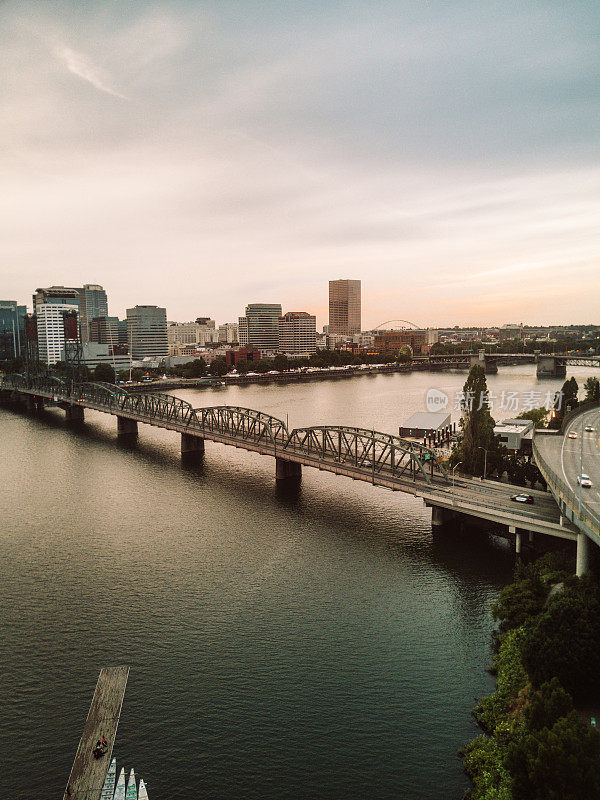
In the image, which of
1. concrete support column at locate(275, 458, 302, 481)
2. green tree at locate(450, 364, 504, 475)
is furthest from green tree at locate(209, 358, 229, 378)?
green tree at locate(450, 364, 504, 475)

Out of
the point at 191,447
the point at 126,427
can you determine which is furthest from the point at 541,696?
the point at 126,427

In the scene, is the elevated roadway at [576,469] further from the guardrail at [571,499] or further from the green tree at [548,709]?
the green tree at [548,709]

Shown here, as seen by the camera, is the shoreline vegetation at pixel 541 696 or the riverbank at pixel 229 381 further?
the riverbank at pixel 229 381

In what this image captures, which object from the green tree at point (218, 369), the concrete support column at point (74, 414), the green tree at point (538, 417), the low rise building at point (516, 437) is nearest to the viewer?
the low rise building at point (516, 437)

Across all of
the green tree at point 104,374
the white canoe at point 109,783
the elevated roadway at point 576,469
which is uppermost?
the green tree at point 104,374

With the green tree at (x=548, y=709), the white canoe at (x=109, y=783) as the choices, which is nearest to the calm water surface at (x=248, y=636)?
the white canoe at (x=109, y=783)

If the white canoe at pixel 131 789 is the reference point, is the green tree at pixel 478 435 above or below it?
above

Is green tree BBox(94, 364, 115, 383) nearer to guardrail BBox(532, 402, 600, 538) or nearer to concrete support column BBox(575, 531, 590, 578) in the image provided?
guardrail BBox(532, 402, 600, 538)

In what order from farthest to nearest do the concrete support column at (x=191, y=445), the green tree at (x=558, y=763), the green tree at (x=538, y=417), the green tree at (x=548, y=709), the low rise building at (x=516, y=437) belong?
1. the green tree at (x=538, y=417)
2. the concrete support column at (x=191, y=445)
3. the low rise building at (x=516, y=437)
4. the green tree at (x=548, y=709)
5. the green tree at (x=558, y=763)
